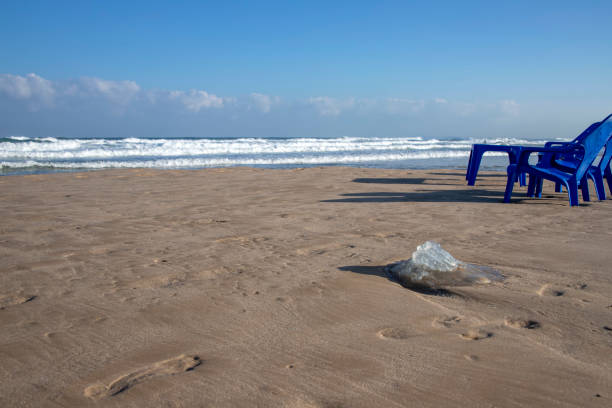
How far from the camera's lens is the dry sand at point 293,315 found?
4.80 ft

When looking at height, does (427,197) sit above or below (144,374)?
above

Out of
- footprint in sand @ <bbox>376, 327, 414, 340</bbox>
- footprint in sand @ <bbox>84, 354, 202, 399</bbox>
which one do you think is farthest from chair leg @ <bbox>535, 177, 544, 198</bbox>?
footprint in sand @ <bbox>84, 354, 202, 399</bbox>

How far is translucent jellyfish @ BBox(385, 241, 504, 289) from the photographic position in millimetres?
2465

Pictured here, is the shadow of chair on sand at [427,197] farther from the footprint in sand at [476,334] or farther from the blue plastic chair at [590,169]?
the footprint in sand at [476,334]

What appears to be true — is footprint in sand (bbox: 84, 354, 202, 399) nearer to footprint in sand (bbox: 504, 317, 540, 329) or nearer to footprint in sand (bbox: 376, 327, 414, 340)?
footprint in sand (bbox: 376, 327, 414, 340)

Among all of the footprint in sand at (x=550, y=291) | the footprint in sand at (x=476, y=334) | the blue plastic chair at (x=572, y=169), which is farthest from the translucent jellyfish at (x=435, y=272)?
the blue plastic chair at (x=572, y=169)

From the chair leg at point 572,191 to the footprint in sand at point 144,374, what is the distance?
540 cm

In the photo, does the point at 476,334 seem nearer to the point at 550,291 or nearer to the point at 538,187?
the point at 550,291

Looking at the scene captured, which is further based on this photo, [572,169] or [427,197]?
[427,197]

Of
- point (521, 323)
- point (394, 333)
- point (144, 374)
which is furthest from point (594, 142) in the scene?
point (144, 374)

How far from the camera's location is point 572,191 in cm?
546

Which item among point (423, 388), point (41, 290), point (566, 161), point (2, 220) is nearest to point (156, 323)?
point (41, 290)

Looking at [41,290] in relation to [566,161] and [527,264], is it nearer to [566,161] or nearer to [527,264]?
[527,264]

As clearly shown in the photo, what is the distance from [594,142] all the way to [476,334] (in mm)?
4826
